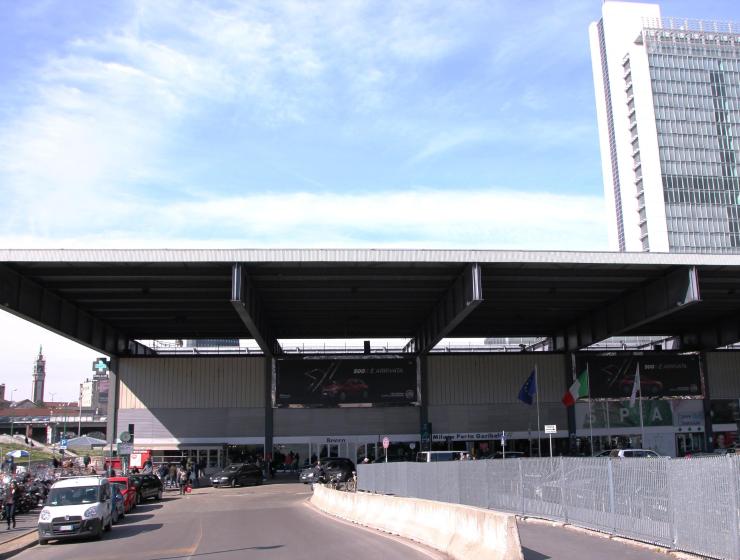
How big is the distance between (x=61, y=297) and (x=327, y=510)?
22.5 m

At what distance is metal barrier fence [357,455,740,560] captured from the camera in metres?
10.4

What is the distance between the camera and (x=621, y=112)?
461 ft

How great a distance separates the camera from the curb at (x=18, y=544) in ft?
59.9

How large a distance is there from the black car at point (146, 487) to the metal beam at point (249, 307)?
9.58 m

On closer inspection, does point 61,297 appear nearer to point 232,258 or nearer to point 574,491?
point 232,258

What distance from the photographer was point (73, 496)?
2061 centimetres

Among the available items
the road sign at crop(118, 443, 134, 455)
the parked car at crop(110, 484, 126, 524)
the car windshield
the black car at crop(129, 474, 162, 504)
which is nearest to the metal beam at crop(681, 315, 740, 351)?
the black car at crop(129, 474, 162, 504)

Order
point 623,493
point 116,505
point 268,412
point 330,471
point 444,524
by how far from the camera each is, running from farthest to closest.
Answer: point 268,412
point 330,471
point 116,505
point 444,524
point 623,493

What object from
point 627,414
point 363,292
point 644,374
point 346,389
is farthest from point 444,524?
point 627,414

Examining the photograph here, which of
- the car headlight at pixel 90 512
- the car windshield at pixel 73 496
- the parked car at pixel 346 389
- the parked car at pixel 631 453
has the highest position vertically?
the parked car at pixel 346 389

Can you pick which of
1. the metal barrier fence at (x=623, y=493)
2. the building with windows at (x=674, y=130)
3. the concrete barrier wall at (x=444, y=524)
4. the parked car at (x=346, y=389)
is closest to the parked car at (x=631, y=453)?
the metal barrier fence at (x=623, y=493)

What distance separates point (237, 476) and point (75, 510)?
25713mm

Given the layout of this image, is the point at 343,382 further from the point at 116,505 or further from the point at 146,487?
the point at 116,505

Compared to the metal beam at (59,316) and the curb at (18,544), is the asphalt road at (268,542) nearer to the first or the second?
the curb at (18,544)
